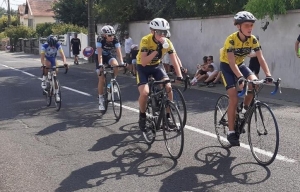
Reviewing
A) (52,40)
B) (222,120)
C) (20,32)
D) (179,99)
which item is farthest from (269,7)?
(20,32)

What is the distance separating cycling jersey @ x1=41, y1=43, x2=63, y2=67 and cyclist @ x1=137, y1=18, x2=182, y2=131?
444 centimetres

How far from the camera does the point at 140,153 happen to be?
6.99 m

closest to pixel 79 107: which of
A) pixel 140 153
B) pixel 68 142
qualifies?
pixel 68 142

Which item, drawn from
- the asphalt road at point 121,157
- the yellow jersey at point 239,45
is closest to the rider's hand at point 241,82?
the yellow jersey at point 239,45

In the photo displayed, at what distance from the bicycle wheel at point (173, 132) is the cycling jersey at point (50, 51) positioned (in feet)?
17.5

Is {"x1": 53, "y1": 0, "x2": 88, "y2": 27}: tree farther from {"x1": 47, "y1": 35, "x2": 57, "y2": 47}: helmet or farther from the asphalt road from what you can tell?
the asphalt road

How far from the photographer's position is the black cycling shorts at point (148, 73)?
7434mm

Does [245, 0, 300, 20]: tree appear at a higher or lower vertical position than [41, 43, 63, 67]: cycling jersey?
higher

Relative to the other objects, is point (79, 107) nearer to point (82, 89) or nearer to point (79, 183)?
point (82, 89)

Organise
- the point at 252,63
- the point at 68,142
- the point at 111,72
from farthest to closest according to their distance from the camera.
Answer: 1. the point at 252,63
2. the point at 111,72
3. the point at 68,142

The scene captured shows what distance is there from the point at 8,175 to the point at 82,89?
9.41 meters

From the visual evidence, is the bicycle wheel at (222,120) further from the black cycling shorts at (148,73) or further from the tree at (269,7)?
the tree at (269,7)

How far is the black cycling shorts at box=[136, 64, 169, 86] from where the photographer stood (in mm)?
7434

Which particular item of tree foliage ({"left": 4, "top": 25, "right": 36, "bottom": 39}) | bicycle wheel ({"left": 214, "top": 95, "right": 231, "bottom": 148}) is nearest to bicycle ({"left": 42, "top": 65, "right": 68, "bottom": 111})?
bicycle wheel ({"left": 214, "top": 95, "right": 231, "bottom": 148})
